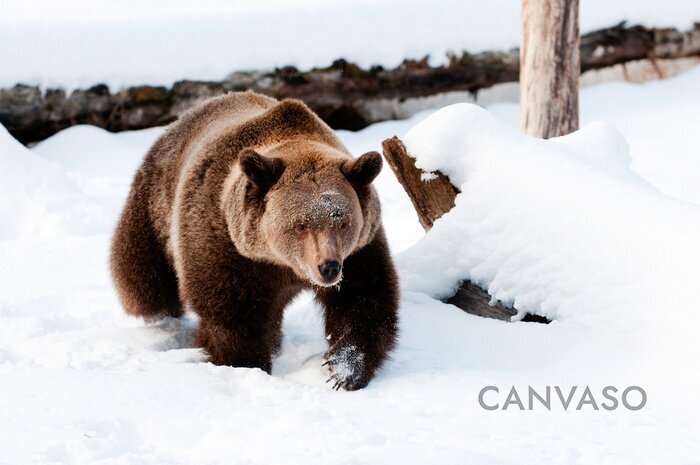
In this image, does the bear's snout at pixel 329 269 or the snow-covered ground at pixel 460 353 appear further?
the bear's snout at pixel 329 269

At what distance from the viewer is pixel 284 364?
5184 millimetres

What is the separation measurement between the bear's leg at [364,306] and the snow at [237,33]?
6.07 metres

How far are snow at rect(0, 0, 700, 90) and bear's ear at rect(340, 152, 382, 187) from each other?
621 centimetres

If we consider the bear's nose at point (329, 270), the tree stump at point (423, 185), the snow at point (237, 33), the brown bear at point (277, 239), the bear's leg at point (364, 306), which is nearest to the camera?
the bear's nose at point (329, 270)

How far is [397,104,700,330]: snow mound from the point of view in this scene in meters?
4.54

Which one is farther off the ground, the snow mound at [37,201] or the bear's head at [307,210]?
the bear's head at [307,210]

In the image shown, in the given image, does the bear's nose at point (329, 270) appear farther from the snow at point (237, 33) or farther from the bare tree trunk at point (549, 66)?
the snow at point (237, 33)

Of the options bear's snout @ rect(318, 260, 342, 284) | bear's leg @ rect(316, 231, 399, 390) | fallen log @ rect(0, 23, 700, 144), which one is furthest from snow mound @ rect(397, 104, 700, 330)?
fallen log @ rect(0, 23, 700, 144)

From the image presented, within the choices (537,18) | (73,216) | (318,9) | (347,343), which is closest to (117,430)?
(347,343)

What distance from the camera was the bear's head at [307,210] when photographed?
13.9ft

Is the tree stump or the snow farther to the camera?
the snow

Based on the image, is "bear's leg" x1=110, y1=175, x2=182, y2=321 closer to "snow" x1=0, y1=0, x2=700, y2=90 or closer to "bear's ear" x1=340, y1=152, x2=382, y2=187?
"bear's ear" x1=340, y1=152, x2=382, y2=187

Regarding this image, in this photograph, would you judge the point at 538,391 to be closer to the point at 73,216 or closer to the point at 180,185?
the point at 180,185

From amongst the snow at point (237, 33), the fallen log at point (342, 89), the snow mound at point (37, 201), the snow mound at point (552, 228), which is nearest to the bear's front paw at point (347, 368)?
the snow mound at point (552, 228)
